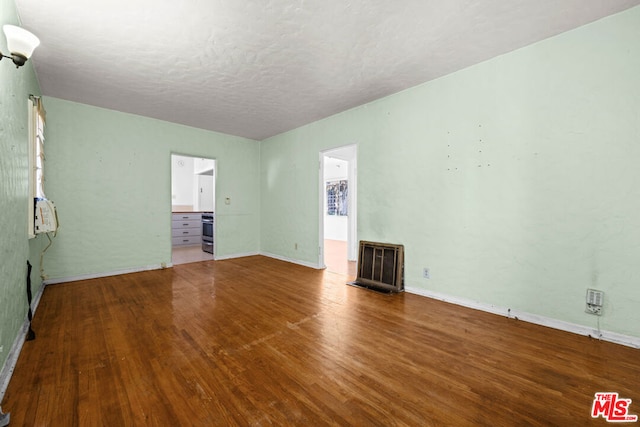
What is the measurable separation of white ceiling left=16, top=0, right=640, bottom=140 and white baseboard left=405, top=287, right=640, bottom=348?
2.66 metres

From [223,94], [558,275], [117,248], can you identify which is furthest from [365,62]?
[117,248]

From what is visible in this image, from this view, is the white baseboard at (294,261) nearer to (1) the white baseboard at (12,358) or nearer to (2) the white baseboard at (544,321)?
(2) the white baseboard at (544,321)

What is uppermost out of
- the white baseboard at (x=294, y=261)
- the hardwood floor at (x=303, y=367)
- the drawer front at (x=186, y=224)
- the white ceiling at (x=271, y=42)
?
the white ceiling at (x=271, y=42)

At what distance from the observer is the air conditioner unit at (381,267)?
3.54 m

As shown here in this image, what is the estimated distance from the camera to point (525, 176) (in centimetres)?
260

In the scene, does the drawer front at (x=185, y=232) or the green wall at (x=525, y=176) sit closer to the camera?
the green wall at (x=525, y=176)

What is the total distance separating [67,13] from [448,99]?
12.3 feet

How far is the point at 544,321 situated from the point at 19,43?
4506mm

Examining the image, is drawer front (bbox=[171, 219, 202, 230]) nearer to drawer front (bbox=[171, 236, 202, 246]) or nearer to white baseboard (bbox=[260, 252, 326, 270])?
drawer front (bbox=[171, 236, 202, 246])

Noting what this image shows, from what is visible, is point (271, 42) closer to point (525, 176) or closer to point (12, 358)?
point (525, 176)

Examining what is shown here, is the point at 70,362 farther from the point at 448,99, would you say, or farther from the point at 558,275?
the point at 448,99

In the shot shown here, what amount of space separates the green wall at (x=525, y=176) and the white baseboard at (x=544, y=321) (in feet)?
0.15

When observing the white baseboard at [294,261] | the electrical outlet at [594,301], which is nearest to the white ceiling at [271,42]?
the electrical outlet at [594,301]

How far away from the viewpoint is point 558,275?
2.43m
